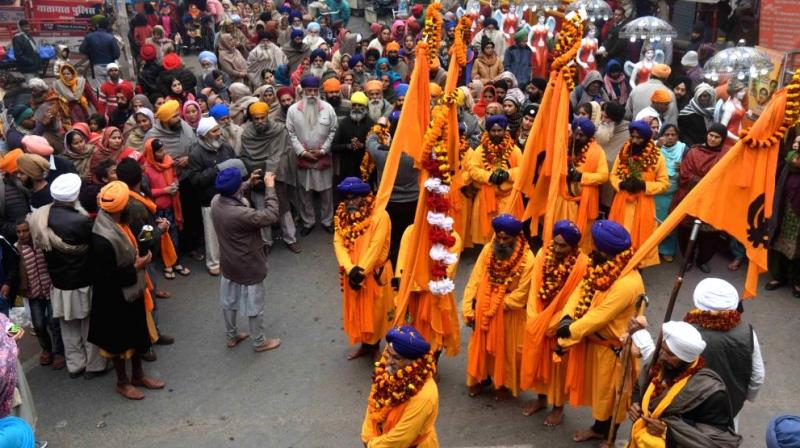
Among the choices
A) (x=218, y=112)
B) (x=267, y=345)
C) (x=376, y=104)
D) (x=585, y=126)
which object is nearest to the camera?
(x=267, y=345)

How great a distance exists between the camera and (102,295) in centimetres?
598

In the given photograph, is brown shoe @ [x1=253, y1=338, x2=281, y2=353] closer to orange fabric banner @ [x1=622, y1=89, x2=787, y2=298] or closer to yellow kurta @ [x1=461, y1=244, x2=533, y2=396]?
yellow kurta @ [x1=461, y1=244, x2=533, y2=396]

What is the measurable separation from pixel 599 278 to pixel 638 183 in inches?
114

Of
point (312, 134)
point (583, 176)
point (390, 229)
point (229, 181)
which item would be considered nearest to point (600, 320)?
point (390, 229)

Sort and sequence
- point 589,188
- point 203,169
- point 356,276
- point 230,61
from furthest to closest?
point 230,61
point 203,169
point 589,188
point 356,276

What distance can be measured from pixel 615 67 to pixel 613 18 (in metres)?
4.42

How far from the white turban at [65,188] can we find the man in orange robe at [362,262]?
7.04ft

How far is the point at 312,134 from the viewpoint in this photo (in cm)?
913

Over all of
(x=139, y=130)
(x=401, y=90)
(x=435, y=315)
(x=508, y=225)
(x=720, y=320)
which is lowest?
(x=435, y=315)

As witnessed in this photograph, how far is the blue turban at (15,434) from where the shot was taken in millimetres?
3741

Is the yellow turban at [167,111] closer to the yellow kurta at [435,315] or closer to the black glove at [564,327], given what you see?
the yellow kurta at [435,315]

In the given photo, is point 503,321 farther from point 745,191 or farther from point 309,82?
point 309,82

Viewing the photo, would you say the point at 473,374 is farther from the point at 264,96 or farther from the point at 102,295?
the point at 264,96

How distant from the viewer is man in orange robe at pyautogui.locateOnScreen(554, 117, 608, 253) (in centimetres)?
768
